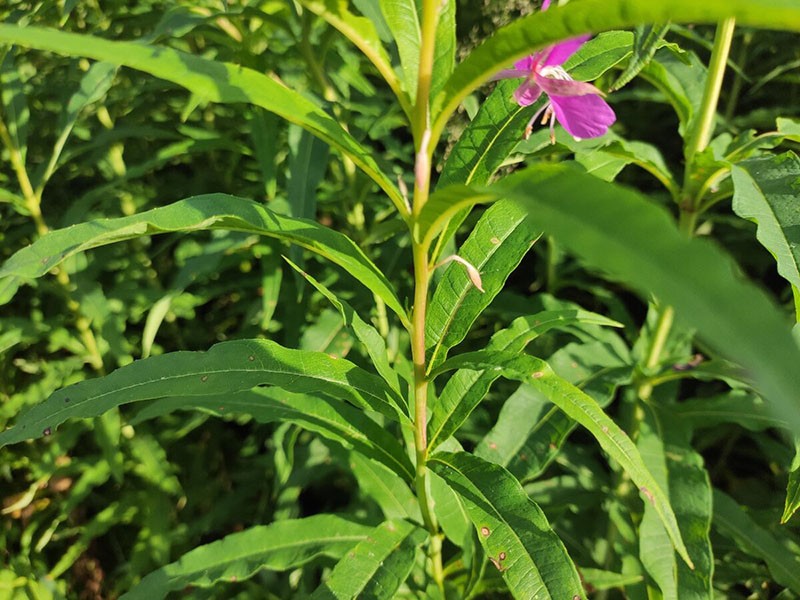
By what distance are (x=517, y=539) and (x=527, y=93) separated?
1.91 ft

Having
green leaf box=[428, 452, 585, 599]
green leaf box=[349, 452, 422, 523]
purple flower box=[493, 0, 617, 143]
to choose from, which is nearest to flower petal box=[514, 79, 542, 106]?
purple flower box=[493, 0, 617, 143]

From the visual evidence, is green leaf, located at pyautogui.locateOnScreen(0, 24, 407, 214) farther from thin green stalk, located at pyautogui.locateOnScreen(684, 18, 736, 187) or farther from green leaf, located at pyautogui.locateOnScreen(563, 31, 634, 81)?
thin green stalk, located at pyautogui.locateOnScreen(684, 18, 736, 187)

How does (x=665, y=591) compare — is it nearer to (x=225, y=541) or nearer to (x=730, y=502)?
(x=730, y=502)

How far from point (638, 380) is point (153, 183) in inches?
66.3

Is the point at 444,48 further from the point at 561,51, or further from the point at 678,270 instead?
the point at 678,270

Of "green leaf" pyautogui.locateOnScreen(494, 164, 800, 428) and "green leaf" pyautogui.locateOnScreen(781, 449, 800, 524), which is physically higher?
"green leaf" pyautogui.locateOnScreen(494, 164, 800, 428)

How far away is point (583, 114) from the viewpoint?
0.79 meters

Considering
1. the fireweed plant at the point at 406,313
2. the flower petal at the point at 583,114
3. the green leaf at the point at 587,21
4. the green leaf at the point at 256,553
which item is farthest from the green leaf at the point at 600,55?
the green leaf at the point at 256,553

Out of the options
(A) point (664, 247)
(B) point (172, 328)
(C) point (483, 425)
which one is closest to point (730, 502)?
(C) point (483, 425)

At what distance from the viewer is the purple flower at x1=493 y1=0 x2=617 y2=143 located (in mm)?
727

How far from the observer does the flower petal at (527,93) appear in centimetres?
75

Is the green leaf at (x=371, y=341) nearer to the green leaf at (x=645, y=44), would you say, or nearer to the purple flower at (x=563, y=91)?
the purple flower at (x=563, y=91)

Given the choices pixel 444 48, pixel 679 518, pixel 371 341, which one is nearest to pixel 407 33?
pixel 444 48

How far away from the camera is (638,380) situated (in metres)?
1.36
